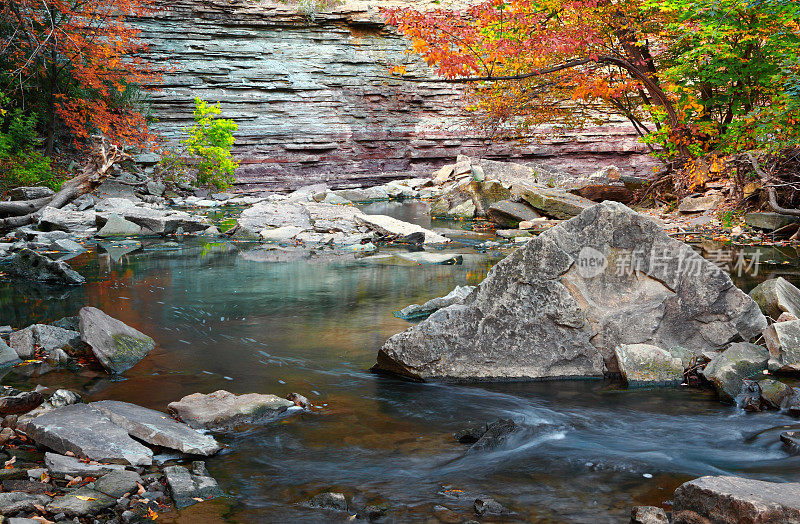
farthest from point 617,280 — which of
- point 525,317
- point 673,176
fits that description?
point 673,176

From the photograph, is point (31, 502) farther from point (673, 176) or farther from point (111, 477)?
point (673, 176)

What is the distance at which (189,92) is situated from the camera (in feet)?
81.4

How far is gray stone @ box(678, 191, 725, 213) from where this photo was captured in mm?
13824

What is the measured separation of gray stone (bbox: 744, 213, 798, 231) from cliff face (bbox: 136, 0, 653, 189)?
53.3ft

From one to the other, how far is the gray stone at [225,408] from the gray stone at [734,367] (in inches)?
126

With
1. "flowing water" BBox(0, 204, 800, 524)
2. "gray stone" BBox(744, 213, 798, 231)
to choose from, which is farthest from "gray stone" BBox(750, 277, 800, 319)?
"gray stone" BBox(744, 213, 798, 231)

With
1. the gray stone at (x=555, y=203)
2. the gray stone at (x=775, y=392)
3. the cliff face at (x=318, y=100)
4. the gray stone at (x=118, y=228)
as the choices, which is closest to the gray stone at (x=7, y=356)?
the gray stone at (x=775, y=392)

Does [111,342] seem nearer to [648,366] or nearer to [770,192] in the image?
[648,366]

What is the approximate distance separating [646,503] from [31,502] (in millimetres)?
2972

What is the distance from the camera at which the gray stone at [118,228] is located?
12773 mm

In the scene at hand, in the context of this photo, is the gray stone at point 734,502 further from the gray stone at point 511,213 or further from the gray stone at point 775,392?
the gray stone at point 511,213

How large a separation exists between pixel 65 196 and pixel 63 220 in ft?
5.10

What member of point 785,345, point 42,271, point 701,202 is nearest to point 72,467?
point 785,345

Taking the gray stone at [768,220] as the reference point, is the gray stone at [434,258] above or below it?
below
